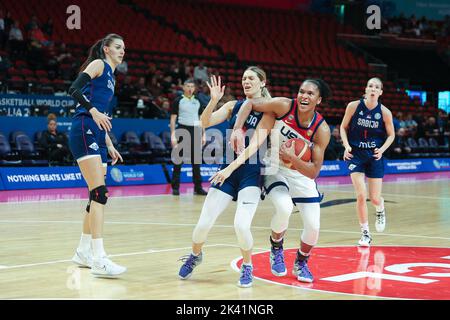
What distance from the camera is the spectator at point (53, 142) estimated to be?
50.3 feet

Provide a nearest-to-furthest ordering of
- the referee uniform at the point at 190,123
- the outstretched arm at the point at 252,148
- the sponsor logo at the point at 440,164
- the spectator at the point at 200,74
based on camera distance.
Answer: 1. the outstretched arm at the point at 252,148
2. the referee uniform at the point at 190,123
3. the spectator at the point at 200,74
4. the sponsor logo at the point at 440,164

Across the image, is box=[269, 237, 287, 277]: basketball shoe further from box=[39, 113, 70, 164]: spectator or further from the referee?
box=[39, 113, 70, 164]: spectator

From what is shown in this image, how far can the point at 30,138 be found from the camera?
1570cm

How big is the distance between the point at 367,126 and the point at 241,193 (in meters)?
3.48

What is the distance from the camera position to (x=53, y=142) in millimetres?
15477

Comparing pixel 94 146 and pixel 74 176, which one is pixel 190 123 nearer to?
pixel 74 176

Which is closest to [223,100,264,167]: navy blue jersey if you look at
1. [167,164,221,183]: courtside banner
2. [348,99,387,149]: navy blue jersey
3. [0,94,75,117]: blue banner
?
[348,99,387,149]: navy blue jersey

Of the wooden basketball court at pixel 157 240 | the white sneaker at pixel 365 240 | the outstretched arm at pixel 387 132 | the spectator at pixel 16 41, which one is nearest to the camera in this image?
the wooden basketball court at pixel 157 240

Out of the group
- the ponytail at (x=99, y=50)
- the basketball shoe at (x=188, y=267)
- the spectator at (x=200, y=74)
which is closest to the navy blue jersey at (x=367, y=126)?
the basketball shoe at (x=188, y=267)

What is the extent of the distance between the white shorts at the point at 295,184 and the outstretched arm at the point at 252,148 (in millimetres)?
584

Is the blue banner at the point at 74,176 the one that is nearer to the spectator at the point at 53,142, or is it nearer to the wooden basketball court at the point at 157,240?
the spectator at the point at 53,142

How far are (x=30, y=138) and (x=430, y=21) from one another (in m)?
23.4

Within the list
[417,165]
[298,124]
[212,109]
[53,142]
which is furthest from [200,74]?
[212,109]
